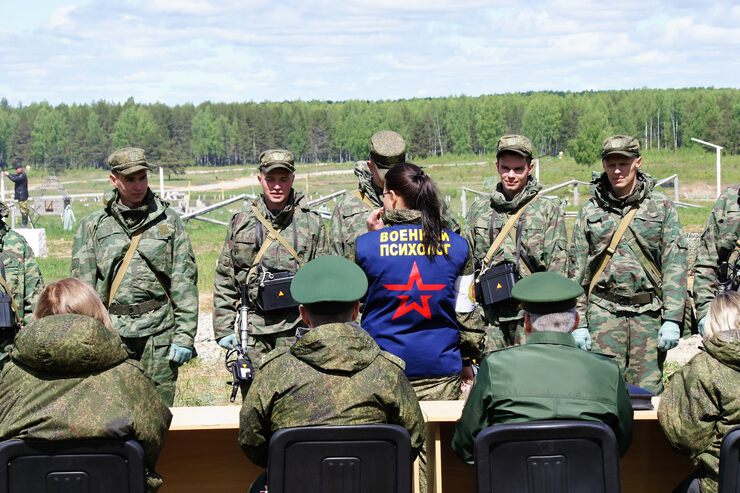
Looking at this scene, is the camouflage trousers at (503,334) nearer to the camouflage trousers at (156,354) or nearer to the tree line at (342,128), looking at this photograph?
the camouflage trousers at (156,354)

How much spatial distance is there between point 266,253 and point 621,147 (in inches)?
90.7

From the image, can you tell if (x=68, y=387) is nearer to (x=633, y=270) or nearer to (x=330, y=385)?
(x=330, y=385)

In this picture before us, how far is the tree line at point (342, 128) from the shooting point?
10750 centimetres

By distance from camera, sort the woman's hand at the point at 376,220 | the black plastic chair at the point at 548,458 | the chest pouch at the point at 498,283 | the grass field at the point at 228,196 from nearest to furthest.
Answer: the black plastic chair at the point at 548,458 < the woman's hand at the point at 376,220 < the chest pouch at the point at 498,283 < the grass field at the point at 228,196

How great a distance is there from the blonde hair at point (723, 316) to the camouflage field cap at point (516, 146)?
230 cm

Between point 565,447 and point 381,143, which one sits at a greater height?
point 381,143

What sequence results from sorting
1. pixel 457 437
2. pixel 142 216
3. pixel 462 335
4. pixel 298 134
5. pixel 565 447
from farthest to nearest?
pixel 298 134 → pixel 142 216 → pixel 462 335 → pixel 457 437 → pixel 565 447

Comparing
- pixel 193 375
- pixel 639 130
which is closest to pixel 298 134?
pixel 639 130

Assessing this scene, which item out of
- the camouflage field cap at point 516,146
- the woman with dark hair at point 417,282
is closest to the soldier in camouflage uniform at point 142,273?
the woman with dark hair at point 417,282

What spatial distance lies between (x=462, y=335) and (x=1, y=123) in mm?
125466

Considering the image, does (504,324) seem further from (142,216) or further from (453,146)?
(453,146)

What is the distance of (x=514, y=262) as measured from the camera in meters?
6.13

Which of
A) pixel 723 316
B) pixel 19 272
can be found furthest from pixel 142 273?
pixel 723 316

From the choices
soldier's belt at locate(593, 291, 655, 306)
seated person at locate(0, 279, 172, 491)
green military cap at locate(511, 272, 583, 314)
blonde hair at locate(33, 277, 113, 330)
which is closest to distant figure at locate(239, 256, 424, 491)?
seated person at locate(0, 279, 172, 491)
